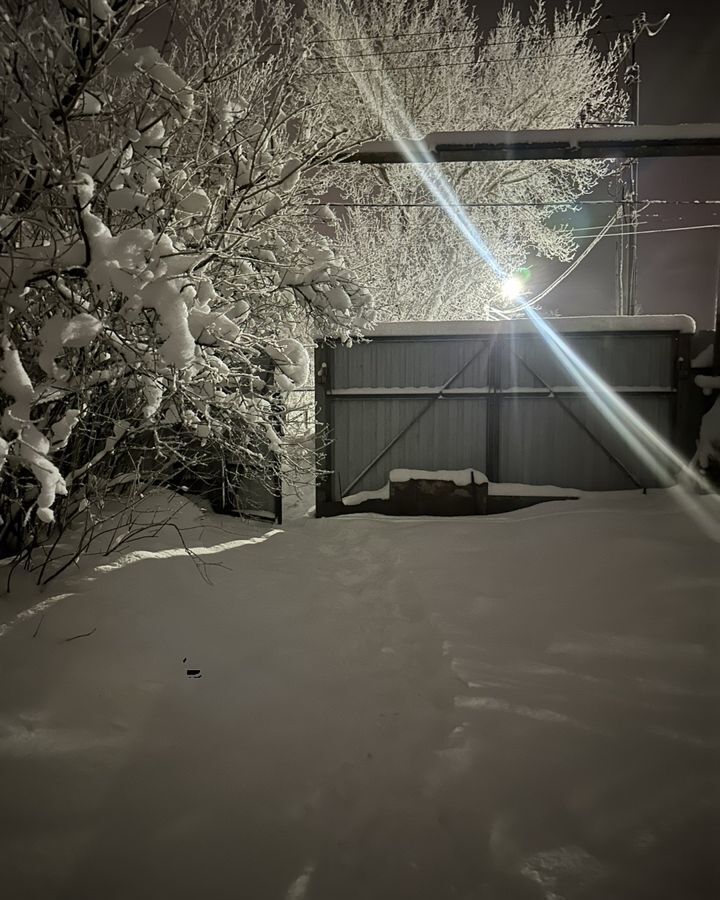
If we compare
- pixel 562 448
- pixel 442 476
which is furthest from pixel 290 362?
pixel 562 448

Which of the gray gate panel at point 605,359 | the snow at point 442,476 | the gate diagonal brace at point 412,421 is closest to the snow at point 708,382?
the gray gate panel at point 605,359

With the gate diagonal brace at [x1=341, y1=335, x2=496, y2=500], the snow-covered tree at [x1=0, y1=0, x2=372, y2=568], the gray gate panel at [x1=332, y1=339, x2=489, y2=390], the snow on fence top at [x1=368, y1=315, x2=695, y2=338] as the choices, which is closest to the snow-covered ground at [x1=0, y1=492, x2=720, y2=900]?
the snow-covered tree at [x1=0, y1=0, x2=372, y2=568]

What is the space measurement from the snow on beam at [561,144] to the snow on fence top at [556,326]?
6.47 feet

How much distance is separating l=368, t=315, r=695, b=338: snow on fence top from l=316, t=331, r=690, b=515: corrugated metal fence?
9 centimetres

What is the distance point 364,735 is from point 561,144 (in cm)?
668

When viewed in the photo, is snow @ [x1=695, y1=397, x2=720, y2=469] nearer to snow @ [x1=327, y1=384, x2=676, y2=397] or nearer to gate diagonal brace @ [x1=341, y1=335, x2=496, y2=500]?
snow @ [x1=327, y1=384, x2=676, y2=397]

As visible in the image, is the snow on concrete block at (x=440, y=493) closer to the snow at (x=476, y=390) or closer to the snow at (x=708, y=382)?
the snow at (x=476, y=390)

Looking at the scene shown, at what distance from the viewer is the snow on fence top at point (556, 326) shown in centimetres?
638

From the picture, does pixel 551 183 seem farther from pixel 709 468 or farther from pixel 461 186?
pixel 709 468

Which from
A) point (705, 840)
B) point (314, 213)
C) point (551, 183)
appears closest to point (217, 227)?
point (314, 213)

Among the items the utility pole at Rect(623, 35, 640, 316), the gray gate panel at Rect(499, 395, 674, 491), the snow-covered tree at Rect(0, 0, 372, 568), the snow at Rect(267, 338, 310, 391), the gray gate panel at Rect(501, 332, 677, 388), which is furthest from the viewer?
the utility pole at Rect(623, 35, 640, 316)

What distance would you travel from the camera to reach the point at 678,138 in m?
5.92

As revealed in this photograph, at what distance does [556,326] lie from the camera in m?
6.52

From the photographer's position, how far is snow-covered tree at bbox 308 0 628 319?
12961 mm
